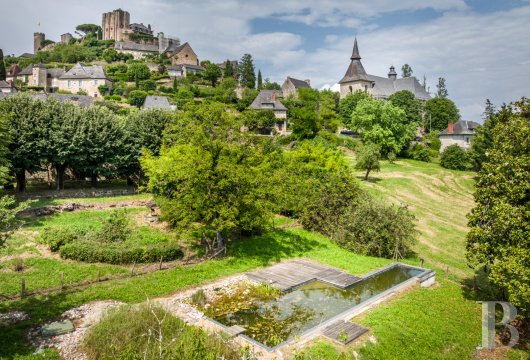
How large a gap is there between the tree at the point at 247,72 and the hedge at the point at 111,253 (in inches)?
3272

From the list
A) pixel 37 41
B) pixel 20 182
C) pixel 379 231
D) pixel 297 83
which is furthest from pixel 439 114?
pixel 37 41

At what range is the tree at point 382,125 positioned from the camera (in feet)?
186

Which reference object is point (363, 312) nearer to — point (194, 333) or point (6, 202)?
point (194, 333)

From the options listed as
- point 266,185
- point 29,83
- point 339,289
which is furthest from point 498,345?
point 29,83

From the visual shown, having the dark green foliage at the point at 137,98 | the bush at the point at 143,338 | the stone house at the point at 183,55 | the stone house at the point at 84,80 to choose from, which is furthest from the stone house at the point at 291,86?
the bush at the point at 143,338

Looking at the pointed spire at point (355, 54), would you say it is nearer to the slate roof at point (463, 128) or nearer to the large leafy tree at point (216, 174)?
the slate roof at point (463, 128)

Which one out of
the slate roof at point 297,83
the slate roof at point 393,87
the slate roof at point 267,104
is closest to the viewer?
the slate roof at point 267,104

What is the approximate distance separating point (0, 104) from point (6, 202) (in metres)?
22.9

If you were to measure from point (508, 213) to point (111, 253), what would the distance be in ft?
61.7

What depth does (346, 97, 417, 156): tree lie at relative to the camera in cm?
5659

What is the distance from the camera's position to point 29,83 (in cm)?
9119

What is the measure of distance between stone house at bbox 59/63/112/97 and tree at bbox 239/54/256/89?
3448 centimetres

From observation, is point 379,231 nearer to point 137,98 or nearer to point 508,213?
point 508,213

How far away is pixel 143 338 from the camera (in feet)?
39.1
